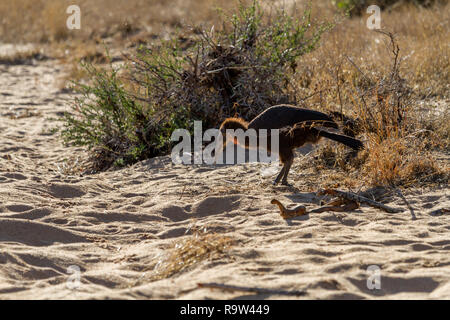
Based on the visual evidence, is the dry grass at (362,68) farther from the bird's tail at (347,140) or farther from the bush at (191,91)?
the bush at (191,91)

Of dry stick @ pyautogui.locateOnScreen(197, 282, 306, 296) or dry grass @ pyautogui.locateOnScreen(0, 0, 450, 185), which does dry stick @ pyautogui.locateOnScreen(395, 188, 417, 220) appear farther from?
dry stick @ pyautogui.locateOnScreen(197, 282, 306, 296)

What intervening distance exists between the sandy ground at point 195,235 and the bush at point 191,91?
1.86 feet

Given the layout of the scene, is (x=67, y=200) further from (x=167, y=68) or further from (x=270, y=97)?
(x=270, y=97)

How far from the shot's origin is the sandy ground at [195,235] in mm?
3104

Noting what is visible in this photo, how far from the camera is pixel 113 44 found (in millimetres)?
12672

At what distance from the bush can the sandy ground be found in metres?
0.57

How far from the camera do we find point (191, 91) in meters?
6.55

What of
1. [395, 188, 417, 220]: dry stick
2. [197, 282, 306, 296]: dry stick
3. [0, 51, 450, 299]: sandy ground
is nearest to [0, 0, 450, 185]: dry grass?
[395, 188, 417, 220]: dry stick

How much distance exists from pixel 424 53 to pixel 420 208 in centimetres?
403

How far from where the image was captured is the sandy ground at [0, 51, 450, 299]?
3104mm

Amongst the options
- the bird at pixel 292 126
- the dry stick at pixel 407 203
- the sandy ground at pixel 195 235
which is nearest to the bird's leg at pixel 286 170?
the bird at pixel 292 126

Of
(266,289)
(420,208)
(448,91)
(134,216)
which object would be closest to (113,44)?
(448,91)

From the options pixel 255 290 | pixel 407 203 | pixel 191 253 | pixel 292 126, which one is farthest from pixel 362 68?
pixel 255 290

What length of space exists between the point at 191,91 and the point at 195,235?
2.96m
